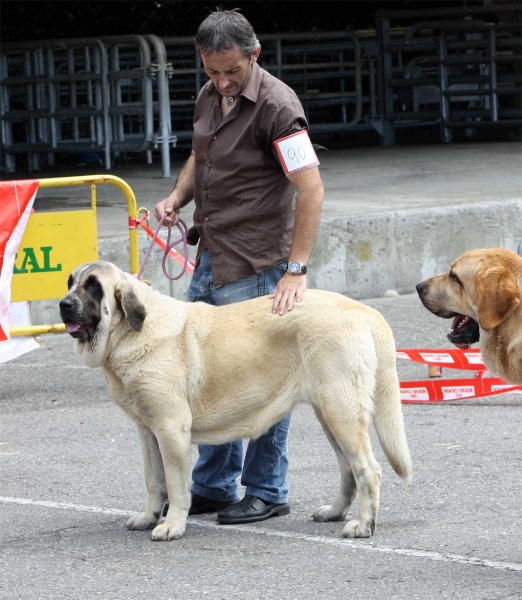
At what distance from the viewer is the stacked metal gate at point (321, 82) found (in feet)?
53.0

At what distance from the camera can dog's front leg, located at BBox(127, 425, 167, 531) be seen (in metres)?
5.08

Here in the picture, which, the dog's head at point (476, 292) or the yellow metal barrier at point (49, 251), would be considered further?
the yellow metal barrier at point (49, 251)

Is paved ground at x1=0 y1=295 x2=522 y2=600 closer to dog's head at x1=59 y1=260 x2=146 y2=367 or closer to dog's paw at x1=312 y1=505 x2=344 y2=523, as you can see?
dog's paw at x1=312 y1=505 x2=344 y2=523

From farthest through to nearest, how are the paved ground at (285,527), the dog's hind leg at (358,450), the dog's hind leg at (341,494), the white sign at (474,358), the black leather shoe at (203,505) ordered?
the white sign at (474,358) < the black leather shoe at (203,505) < the dog's hind leg at (341,494) < the dog's hind leg at (358,450) < the paved ground at (285,527)

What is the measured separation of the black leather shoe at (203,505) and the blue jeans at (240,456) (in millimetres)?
21

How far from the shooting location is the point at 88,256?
8.12m

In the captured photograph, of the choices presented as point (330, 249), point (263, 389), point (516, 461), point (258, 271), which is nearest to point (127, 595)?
point (263, 389)

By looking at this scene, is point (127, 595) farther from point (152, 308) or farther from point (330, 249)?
point (330, 249)

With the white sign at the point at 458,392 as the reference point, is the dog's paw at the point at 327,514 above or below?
above

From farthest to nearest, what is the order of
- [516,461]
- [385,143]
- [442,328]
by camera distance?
[385,143]
[442,328]
[516,461]

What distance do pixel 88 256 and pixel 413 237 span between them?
421 cm

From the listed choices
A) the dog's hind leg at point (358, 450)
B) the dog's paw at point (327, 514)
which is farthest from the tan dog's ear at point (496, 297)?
the dog's paw at point (327, 514)

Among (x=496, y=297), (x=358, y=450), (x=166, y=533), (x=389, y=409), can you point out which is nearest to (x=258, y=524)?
(x=166, y=533)

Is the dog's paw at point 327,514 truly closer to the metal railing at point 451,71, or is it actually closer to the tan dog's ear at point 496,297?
the tan dog's ear at point 496,297
